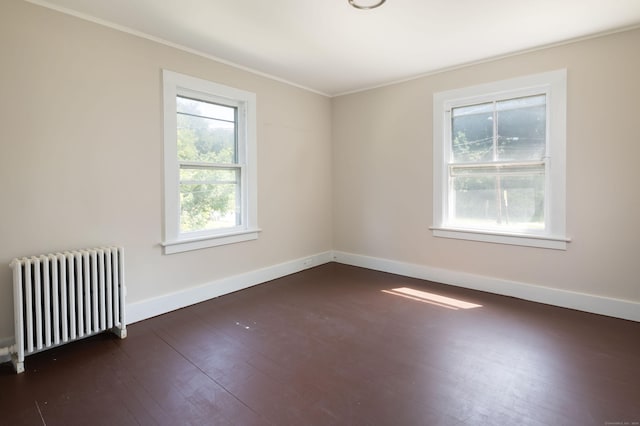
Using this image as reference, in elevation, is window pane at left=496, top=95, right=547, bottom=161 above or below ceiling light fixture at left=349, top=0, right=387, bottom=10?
below

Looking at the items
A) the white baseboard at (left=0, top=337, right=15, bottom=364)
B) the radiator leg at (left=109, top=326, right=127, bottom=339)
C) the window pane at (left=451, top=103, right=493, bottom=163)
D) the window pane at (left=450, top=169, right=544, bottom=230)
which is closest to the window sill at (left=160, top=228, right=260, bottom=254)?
the radiator leg at (left=109, top=326, right=127, bottom=339)

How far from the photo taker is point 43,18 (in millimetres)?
2504

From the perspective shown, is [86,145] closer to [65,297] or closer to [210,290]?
[65,297]

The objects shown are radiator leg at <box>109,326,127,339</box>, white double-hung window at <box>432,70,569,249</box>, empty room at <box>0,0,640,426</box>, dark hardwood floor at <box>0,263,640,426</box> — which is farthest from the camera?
white double-hung window at <box>432,70,569,249</box>

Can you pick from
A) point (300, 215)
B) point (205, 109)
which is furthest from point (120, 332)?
point (300, 215)

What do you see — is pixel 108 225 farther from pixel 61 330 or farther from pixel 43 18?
pixel 43 18

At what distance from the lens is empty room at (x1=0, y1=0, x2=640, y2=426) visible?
2098 millimetres

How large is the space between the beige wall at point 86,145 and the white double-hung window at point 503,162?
8.34ft

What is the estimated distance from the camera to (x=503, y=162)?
3.65 metres

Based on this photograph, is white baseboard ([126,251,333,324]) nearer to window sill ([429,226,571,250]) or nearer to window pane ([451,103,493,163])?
window sill ([429,226,571,250])

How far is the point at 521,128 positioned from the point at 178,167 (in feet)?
11.8

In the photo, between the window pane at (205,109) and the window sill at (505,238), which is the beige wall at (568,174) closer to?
the window sill at (505,238)

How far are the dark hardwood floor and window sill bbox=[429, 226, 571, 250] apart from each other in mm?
→ 641

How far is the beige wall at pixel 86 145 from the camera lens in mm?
2398
